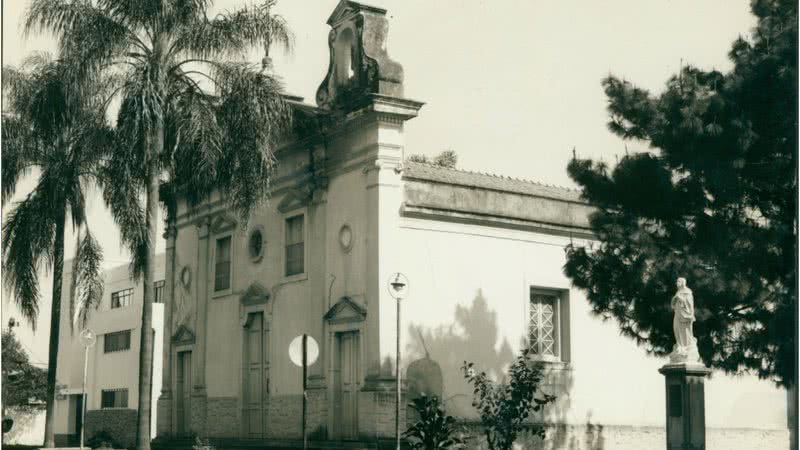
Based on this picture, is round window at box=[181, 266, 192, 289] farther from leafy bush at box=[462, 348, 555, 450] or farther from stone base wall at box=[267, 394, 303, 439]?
leafy bush at box=[462, 348, 555, 450]

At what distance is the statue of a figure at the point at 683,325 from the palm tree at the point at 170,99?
24.9 feet

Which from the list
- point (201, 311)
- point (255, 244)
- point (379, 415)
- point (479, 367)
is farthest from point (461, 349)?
point (201, 311)

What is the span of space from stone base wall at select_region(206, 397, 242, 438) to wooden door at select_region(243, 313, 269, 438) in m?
0.30

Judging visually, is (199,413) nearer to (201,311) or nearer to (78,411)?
(201,311)

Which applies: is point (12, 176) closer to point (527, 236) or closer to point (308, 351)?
point (308, 351)

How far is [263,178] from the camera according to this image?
20969 mm

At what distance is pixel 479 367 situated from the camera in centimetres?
2247

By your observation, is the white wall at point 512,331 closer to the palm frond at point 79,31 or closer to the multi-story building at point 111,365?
the palm frond at point 79,31

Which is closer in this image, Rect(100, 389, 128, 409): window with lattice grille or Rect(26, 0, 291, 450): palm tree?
Rect(26, 0, 291, 450): palm tree

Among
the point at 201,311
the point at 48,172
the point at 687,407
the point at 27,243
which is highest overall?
the point at 48,172

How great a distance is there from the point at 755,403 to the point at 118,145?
14.5 meters

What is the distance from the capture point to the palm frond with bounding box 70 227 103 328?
21.2m

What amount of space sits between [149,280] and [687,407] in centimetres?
914

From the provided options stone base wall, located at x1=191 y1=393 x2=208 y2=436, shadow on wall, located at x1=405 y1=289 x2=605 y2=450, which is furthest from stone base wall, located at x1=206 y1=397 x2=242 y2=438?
shadow on wall, located at x1=405 y1=289 x2=605 y2=450
